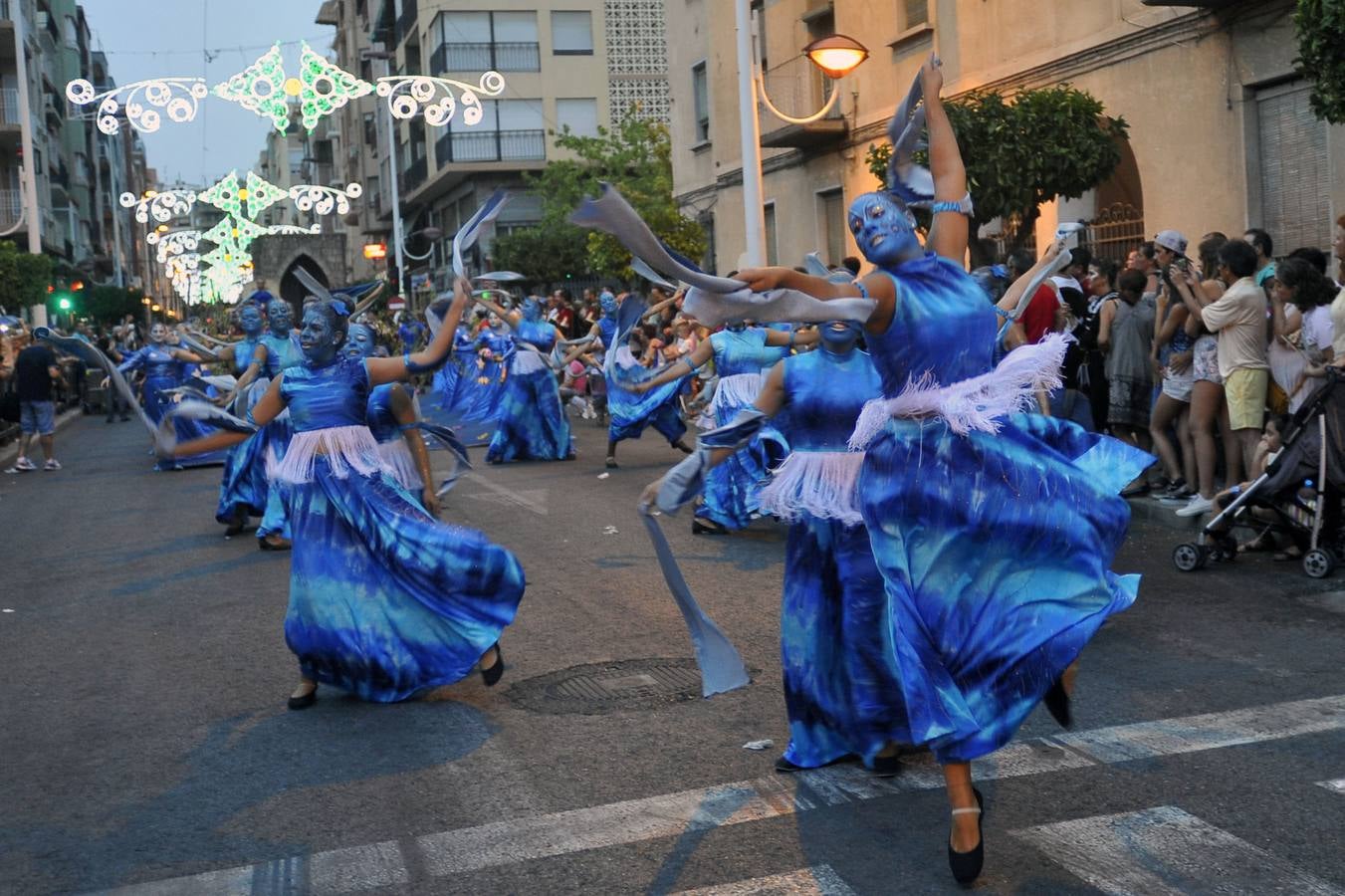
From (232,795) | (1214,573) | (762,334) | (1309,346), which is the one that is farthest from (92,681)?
(1309,346)

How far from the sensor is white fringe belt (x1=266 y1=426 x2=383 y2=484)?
6961 mm

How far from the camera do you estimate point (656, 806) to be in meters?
5.20

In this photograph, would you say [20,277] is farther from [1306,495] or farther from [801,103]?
[1306,495]

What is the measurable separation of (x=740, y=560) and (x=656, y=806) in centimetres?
521

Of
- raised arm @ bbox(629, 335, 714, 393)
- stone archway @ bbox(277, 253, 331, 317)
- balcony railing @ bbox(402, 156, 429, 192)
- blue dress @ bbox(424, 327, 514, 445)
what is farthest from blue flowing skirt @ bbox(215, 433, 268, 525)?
stone archway @ bbox(277, 253, 331, 317)

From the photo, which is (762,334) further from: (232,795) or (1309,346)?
(232,795)

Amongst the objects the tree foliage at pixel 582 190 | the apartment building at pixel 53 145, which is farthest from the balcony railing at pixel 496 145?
the apartment building at pixel 53 145

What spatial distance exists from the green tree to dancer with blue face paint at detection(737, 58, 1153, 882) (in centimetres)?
1113

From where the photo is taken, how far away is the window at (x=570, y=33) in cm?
5166

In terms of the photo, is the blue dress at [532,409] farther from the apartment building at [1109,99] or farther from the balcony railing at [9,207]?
the balcony railing at [9,207]

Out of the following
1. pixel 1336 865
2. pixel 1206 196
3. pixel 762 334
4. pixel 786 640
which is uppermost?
pixel 1206 196

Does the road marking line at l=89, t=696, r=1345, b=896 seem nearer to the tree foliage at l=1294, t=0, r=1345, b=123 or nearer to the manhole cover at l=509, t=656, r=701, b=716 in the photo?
the manhole cover at l=509, t=656, r=701, b=716

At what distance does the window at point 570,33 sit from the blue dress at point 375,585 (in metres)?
46.6

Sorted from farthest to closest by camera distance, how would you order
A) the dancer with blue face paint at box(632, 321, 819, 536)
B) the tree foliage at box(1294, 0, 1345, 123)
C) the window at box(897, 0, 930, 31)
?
the window at box(897, 0, 930, 31) < the tree foliage at box(1294, 0, 1345, 123) < the dancer with blue face paint at box(632, 321, 819, 536)
